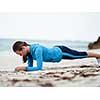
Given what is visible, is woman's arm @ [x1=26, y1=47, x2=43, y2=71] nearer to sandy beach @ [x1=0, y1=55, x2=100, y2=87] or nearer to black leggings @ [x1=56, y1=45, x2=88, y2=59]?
sandy beach @ [x1=0, y1=55, x2=100, y2=87]

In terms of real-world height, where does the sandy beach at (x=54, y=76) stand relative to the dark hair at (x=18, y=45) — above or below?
below

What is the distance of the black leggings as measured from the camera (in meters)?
1.79

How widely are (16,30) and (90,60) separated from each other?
0.63 metres

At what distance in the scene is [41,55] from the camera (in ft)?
5.88

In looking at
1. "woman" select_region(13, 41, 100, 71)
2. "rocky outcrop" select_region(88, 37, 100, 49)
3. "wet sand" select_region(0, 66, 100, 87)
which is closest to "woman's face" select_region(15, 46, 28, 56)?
"woman" select_region(13, 41, 100, 71)

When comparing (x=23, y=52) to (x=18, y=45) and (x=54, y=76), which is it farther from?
(x=54, y=76)

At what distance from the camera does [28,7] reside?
1794mm

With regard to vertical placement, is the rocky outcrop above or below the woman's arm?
above

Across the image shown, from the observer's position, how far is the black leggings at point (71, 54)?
5.88 ft

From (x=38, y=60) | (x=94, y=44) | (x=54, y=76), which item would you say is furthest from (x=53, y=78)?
(x=94, y=44)

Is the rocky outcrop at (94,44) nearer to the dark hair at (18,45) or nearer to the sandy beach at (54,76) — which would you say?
the sandy beach at (54,76)

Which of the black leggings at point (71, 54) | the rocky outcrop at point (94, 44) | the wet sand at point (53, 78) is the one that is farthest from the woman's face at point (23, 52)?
the rocky outcrop at point (94, 44)
